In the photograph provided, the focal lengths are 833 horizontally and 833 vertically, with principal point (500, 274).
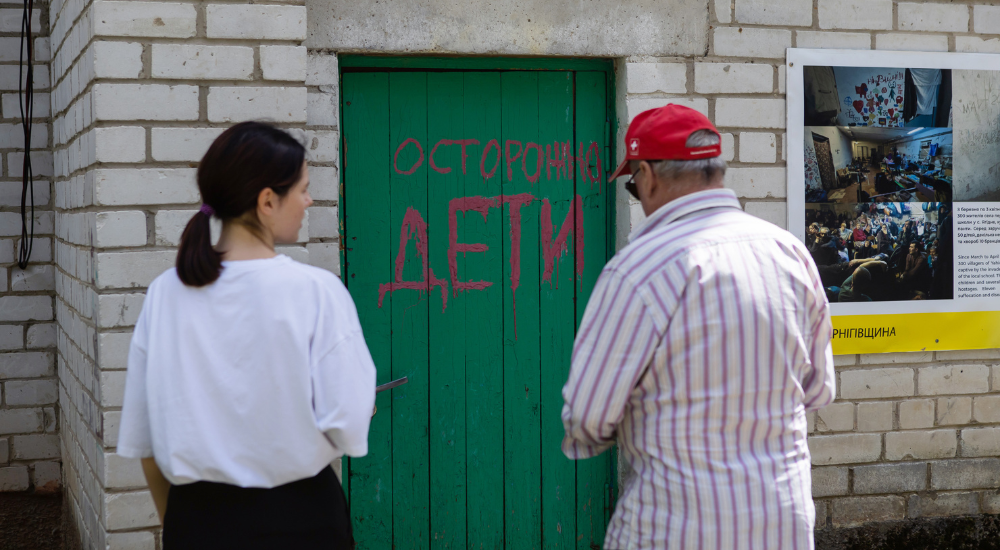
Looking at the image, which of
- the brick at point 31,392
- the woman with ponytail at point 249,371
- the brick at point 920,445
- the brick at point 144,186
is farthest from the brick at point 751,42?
the brick at point 31,392

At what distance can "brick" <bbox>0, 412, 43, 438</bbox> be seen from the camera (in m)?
3.97

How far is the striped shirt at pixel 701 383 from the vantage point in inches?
68.6

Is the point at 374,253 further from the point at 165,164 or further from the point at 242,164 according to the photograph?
the point at 242,164

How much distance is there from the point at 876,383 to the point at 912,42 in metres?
1.61

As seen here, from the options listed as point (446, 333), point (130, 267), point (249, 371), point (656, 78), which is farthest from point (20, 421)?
point (656, 78)

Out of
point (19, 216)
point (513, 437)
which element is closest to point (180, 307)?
point (513, 437)

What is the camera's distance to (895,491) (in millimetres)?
4016

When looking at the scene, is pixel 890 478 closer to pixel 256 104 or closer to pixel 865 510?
pixel 865 510

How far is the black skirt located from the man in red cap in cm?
58

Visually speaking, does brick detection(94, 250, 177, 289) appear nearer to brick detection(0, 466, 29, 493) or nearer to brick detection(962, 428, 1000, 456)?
brick detection(0, 466, 29, 493)

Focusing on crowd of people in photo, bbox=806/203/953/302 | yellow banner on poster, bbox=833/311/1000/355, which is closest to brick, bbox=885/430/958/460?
yellow banner on poster, bbox=833/311/1000/355

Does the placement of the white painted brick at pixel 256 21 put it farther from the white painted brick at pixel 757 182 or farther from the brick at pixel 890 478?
the brick at pixel 890 478

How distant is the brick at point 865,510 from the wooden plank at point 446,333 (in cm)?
179

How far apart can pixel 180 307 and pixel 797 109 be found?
3015 mm
